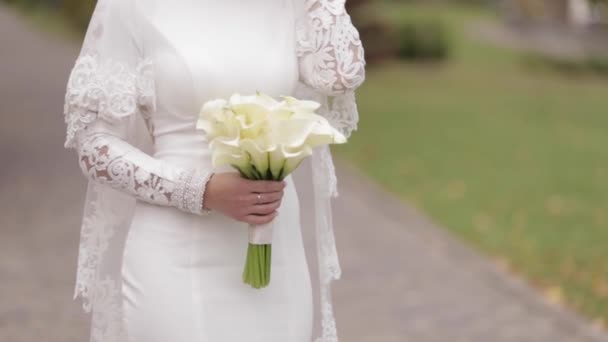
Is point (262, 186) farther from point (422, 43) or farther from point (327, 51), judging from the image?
point (422, 43)

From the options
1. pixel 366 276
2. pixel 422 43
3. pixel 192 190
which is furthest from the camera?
pixel 422 43

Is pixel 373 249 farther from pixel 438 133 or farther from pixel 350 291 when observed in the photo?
pixel 438 133

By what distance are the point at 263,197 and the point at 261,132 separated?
0.65ft

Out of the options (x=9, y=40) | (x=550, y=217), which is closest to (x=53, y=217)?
(x=550, y=217)

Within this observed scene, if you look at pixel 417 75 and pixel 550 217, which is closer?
pixel 550 217

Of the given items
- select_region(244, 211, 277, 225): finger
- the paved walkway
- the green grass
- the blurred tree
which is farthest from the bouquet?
the blurred tree

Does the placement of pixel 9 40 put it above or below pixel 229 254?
below

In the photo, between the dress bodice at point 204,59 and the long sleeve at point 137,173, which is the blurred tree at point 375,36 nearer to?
the dress bodice at point 204,59

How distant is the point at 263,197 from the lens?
287cm

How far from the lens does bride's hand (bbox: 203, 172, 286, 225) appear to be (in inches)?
113

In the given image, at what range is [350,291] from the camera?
24.9 ft

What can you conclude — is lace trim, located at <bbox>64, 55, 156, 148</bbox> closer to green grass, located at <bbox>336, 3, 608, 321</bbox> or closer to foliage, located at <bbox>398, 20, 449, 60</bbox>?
green grass, located at <bbox>336, 3, 608, 321</bbox>

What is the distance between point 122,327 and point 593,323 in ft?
15.3

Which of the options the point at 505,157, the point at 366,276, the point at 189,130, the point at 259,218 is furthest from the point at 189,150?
the point at 505,157
